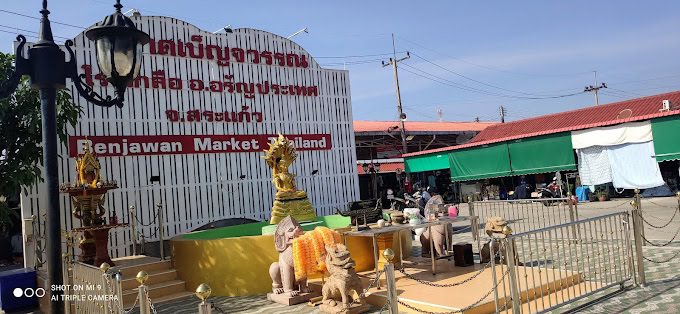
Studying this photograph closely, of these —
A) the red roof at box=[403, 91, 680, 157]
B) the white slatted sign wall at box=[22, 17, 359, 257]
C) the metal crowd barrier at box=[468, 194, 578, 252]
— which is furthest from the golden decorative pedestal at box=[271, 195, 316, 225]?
the red roof at box=[403, 91, 680, 157]

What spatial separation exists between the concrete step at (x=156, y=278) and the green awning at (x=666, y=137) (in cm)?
1552

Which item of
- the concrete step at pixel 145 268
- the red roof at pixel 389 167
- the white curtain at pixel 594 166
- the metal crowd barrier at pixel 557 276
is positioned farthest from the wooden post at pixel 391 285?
the red roof at pixel 389 167

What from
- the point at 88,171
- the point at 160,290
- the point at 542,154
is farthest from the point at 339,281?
the point at 542,154

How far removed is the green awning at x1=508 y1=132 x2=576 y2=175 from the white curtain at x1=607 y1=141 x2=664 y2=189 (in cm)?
156

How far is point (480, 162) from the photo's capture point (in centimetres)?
2194

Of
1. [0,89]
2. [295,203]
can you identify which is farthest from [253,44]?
[0,89]

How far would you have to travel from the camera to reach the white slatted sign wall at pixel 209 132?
1212 centimetres

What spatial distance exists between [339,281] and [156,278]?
13.8ft

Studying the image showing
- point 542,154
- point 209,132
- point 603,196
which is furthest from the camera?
point 542,154

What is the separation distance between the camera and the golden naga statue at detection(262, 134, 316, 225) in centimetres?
997

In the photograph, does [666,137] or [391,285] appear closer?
[391,285]

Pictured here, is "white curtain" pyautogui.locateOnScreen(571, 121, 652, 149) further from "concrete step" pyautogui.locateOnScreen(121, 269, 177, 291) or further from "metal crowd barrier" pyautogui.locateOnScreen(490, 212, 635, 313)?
"concrete step" pyautogui.locateOnScreen(121, 269, 177, 291)

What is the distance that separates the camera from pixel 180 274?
8.69 metres

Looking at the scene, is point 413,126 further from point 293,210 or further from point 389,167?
point 293,210
